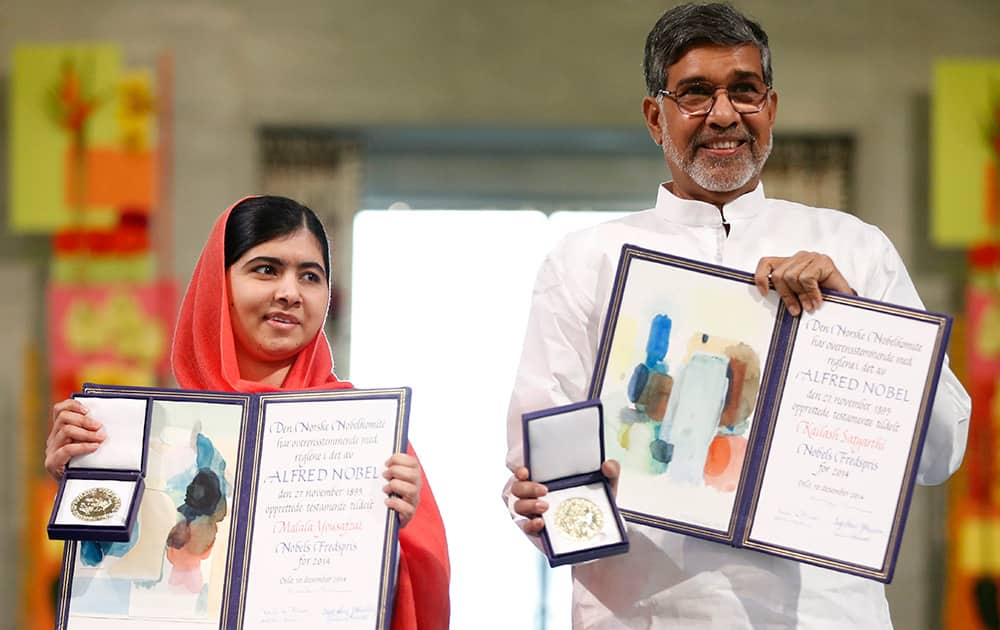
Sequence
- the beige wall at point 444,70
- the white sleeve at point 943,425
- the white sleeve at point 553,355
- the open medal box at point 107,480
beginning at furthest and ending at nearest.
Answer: the beige wall at point 444,70 < the white sleeve at point 553,355 < the white sleeve at point 943,425 < the open medal box at point 107,480

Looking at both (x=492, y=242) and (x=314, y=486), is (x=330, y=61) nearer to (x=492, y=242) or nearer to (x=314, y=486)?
(x=492, y=242)

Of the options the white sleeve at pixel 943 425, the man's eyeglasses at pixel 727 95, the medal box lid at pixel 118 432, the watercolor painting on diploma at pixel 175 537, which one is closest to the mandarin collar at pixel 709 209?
the man's eyeglasses at pixel 727 95

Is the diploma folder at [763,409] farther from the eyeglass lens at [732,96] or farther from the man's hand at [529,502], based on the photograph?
the eyeglass lens at [732,96]

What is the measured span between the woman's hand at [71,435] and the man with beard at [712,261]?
0.65 metres

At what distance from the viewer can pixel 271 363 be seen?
2.16m

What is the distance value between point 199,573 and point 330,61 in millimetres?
4211

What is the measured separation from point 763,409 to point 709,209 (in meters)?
0.45

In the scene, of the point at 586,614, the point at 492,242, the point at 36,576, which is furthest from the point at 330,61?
the point at 586,614

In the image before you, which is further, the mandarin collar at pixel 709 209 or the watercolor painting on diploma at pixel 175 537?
the mandarin collar at pixel 709 209

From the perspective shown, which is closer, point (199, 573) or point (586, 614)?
point (199, 573)

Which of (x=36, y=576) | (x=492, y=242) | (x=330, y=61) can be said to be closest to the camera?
(x=36, y=576)

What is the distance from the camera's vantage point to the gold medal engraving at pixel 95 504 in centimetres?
181

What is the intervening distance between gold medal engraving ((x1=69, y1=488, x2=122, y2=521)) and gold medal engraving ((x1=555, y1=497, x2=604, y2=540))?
67 cm

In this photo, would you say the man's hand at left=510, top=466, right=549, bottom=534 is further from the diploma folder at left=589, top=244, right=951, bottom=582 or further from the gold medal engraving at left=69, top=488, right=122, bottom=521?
the gold medal engraving at left=69, top=488, right=122, bottom=521
